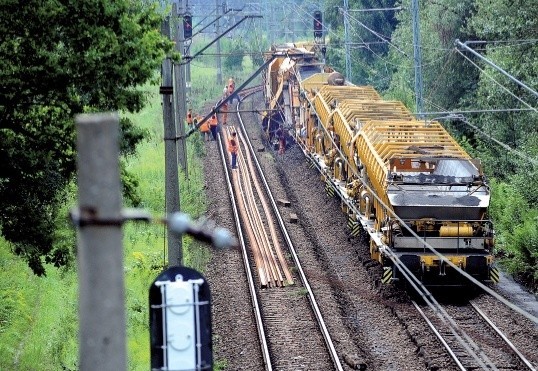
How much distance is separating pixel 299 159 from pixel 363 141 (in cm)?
1386

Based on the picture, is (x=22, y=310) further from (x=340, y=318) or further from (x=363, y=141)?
(x=363, y=141)

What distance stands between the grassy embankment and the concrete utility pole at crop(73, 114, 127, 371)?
1131 centimetres

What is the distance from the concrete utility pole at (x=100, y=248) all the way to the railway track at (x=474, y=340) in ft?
36.2

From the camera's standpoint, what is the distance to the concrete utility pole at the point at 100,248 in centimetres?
463

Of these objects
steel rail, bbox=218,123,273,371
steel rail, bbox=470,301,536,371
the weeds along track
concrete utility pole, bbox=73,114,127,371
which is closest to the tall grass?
steel rail, bbox=218,123,273,371

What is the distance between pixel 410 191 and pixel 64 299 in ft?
23.6

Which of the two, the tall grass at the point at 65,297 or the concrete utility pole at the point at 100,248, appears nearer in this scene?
the concrete utility pole at the point at 100,248

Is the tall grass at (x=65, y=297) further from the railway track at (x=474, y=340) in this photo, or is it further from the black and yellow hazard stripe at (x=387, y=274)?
the black and yellow hazard stripe at (x=387, y=274)

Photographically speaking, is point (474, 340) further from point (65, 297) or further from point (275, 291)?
point (65, 297)

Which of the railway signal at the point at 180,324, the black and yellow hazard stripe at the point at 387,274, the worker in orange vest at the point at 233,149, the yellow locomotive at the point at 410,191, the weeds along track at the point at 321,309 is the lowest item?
the weeds along track at the point at 321,309

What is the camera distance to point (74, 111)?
1450cm

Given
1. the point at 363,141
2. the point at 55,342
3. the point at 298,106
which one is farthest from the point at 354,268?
the point at 298,106

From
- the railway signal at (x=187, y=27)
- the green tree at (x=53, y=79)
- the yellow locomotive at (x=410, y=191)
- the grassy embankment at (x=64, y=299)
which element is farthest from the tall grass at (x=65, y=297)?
the railway signal at (x=187, y=27)

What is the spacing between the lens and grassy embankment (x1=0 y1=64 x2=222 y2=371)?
56.5 feet
